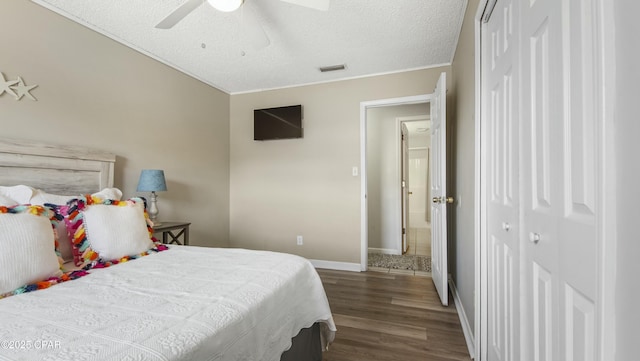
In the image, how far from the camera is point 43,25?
6.54 ft

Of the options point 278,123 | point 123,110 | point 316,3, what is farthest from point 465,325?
point 123,110

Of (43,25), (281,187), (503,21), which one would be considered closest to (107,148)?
(43,25)

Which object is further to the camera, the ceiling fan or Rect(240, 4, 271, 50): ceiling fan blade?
Rect(240, 4, 271, 50): ceiling fan blade

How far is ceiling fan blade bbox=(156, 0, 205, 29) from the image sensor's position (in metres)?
1.56

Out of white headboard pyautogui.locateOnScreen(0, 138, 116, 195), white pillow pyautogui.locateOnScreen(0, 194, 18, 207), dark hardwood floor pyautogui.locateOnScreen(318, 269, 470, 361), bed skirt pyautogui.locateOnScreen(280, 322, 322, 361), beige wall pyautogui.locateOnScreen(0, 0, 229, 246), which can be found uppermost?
beige wall pyautogui.locateOnScreen(0, 0, 229, 246)

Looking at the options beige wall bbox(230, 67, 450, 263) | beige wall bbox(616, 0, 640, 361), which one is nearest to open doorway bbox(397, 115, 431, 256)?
beige wall bbox(230, 67, 450, 263)

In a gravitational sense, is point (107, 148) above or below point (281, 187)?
above

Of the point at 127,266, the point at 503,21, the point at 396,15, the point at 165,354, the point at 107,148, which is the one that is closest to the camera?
the point at 165,354

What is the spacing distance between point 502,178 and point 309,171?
2532 mm

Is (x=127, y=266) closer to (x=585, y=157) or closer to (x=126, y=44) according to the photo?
(x=585, y=157)

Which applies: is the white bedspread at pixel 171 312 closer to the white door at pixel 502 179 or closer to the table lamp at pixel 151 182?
the white door at pixel 502 179

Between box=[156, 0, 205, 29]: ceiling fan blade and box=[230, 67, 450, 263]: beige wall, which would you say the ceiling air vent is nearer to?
box=[230, 67, 450, 263]: beige wall

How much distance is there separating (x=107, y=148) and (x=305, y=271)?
215 cm

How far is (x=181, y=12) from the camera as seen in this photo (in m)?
1.62
